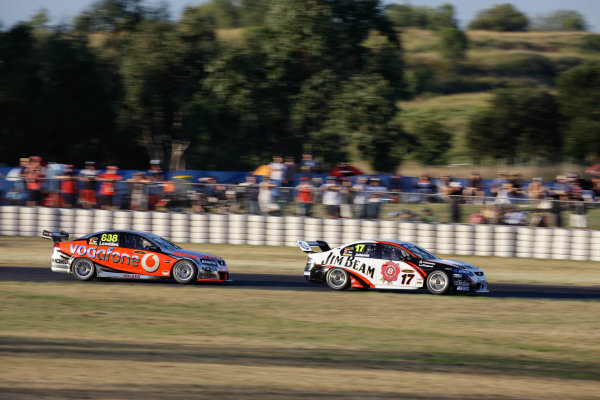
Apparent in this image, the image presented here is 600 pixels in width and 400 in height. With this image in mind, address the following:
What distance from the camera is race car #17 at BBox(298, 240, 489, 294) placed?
1543 centimetres

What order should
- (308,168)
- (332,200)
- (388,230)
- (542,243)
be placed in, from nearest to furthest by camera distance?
(542,243) → (388,230) → (332,200) → (308,168)

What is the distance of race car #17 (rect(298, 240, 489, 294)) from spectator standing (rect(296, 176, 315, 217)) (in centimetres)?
651

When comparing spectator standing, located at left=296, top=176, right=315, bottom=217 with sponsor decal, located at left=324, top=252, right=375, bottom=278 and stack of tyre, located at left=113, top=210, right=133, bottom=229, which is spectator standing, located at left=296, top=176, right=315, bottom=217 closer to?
stack of tyre, located at left=113, top=210, right=133, bottom=229

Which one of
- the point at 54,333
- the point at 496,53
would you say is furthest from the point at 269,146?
the point at 496,53

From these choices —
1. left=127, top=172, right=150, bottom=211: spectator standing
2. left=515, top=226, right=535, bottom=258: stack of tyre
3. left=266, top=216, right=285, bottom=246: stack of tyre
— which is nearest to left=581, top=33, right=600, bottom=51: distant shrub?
left=515, top=226, right=535, bottom=258: stack of tyre

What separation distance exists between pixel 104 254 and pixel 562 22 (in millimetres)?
127367

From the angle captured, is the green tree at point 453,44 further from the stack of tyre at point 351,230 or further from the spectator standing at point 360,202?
the stack of tyre at point 351,230

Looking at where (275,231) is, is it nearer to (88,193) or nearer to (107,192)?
(107,192)

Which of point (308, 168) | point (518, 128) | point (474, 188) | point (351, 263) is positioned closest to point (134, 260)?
point (351, 263)

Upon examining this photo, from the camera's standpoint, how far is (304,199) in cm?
2245

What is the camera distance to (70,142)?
120 feet

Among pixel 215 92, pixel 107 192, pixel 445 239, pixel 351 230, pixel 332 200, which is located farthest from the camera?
pixel 215 92

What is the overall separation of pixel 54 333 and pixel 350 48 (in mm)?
26195

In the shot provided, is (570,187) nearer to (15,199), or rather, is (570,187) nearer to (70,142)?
(15,199)
